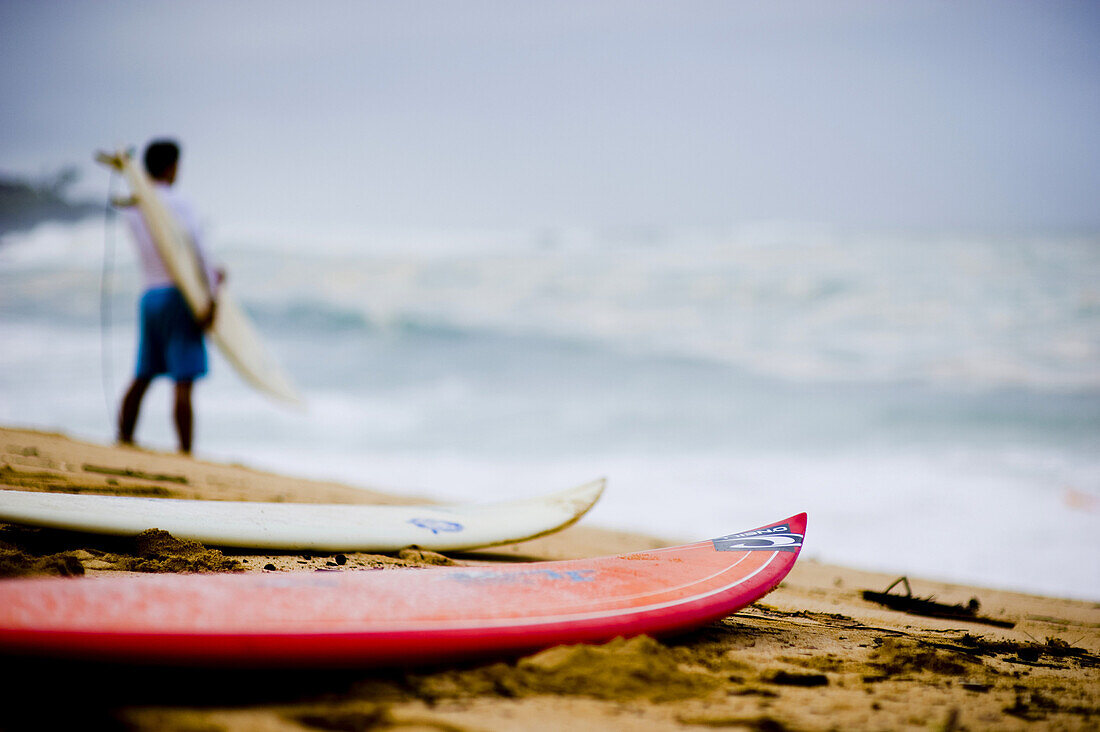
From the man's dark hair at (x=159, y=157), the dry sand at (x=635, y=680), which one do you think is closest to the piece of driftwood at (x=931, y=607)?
the dry sand at (x=635, y=680)

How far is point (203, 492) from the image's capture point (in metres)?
3.05

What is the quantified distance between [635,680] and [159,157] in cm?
385

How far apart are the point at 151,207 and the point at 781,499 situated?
4.49 m

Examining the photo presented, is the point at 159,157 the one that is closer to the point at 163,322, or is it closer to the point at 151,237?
the point at 151,237

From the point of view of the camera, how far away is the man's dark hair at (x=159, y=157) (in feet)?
13.6

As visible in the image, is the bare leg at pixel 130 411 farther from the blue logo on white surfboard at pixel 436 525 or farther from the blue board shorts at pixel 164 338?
the blue logo on white surfboard at pixel 436 525

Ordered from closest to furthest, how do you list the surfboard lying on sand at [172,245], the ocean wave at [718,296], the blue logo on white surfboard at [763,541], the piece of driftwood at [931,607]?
the blue logo on white surfboard at [763,541] → the piece of driftwood at [931,607] → the surfboard lying on sand at [172,245] → the ocean wave at [718,296]

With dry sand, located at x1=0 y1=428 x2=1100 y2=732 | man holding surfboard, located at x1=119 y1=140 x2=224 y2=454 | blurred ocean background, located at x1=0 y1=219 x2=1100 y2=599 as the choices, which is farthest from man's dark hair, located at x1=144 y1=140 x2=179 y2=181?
dry sand, located at x1=0 y1=428 x2=1100 y2=732

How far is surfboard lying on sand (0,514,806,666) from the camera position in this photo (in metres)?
1.33

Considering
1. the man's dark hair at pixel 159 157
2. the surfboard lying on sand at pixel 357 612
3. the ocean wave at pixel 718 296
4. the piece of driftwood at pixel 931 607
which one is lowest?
the piece of driftwood at pixel 931 607

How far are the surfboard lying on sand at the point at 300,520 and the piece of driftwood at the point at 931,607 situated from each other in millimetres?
1091

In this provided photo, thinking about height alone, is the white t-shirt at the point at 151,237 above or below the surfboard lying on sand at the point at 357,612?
above

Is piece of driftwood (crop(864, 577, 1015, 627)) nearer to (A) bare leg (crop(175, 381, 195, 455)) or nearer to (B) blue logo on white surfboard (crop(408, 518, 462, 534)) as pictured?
(B) blue logo on white surfboard (crop(408, 518, 462, 534))

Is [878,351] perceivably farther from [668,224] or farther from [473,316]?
[668,224]
